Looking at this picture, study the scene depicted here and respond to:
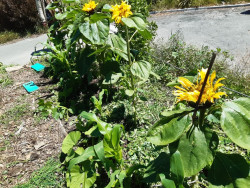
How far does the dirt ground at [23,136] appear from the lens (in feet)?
7.71

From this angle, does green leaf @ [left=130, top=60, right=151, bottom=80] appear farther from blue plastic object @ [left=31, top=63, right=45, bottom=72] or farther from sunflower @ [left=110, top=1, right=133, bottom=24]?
blue plastic object @ [left=31, top=63, right=45, bottom=72]

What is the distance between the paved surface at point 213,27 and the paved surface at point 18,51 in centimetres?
357

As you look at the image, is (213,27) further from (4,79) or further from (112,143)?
(112,143)

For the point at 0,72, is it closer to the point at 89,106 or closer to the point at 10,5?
the point at 89,106

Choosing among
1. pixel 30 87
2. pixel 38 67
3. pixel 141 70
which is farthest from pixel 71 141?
pixel 38 67

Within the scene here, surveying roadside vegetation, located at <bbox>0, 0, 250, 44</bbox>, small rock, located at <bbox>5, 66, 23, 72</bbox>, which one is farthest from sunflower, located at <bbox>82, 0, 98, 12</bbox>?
roadside vegetation, located at <bbox>0, 0, 250, 44</bbox>

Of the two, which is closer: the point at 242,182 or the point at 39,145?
the point at 242,182

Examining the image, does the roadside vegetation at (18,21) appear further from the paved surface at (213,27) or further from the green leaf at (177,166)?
the green leaf at (177,166)

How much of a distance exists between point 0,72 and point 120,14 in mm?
3683

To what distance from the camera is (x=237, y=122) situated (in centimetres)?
95

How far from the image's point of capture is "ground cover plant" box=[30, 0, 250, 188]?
103 centimetres

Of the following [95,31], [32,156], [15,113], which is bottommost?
[32,156]

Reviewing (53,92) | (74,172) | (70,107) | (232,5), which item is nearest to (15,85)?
(53,92)

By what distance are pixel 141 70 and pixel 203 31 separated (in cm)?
578
